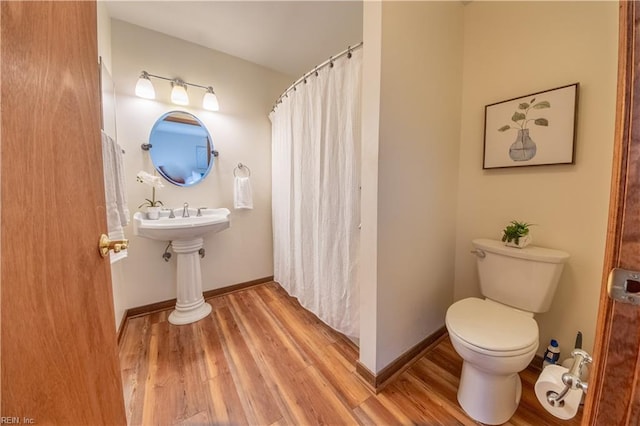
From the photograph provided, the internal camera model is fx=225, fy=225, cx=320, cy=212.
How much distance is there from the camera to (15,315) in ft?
1.16

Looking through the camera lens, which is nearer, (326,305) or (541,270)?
(541,270)

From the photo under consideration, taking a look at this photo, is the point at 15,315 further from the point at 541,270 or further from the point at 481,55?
the point at 481,55

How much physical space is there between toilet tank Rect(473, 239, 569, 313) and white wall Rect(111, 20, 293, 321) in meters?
2.04

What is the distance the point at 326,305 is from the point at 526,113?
1816mm

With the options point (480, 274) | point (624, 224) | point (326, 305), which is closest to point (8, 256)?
point (624, 224)

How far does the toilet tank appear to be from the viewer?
122 centimetres

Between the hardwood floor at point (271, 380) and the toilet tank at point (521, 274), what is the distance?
18.9 inches

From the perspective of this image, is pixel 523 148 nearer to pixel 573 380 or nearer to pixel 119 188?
pixel 573 380

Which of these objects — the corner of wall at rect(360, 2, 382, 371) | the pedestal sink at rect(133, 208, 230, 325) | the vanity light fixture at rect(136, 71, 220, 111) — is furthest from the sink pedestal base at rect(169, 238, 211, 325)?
the corner of wall at rect(360, 2, 382, 371)

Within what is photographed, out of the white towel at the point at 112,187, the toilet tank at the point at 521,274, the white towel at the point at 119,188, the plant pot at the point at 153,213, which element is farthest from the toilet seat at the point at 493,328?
the plant pot at the point at 153,213

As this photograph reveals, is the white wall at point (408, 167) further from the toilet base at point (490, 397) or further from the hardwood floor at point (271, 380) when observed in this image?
the toilet base at point (490, 397)

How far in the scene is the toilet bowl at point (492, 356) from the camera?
0.99 m

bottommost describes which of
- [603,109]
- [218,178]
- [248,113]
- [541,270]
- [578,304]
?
[578,304]

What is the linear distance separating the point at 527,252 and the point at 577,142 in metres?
0.65
